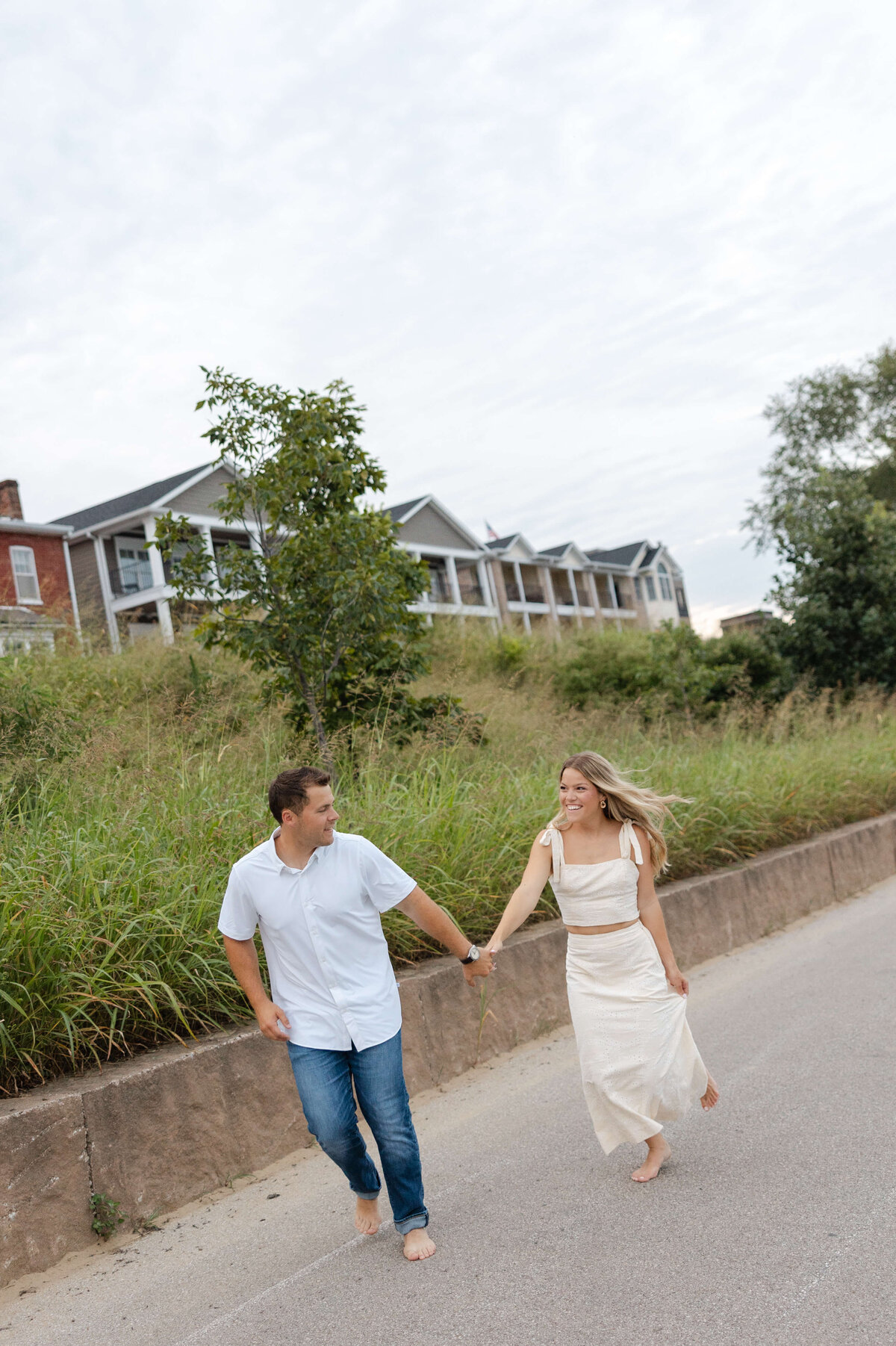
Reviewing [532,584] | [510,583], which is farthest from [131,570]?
[532,584]

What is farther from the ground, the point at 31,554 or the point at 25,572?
the point at 31,554

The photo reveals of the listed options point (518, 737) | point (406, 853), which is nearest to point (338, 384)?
point (518, 737)

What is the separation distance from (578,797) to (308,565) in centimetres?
475

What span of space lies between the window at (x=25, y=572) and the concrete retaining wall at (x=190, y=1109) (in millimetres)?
29254

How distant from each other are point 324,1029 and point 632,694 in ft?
50.3

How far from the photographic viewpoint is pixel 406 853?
6297 millimetres

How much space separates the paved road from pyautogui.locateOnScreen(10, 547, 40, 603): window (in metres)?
30.4

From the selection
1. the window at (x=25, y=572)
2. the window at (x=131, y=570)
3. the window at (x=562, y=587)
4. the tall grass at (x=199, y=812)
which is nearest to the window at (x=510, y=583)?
the window at (x=562, y=587)

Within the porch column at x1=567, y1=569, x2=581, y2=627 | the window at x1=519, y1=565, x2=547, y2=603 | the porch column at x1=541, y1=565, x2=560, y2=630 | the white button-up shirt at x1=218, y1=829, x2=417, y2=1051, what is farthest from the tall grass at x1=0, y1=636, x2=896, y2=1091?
the porch column at x1=567, y1=569, x2=581, y2=627

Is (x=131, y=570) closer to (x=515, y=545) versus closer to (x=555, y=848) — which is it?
(x=515, y=545)

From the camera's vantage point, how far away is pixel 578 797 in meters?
4.43

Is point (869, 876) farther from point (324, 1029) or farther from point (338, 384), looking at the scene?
point (324, 1029)

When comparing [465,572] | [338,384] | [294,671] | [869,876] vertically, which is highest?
[465,572]

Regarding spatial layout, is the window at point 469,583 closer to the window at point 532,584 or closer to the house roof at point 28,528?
the window at point 532,584
